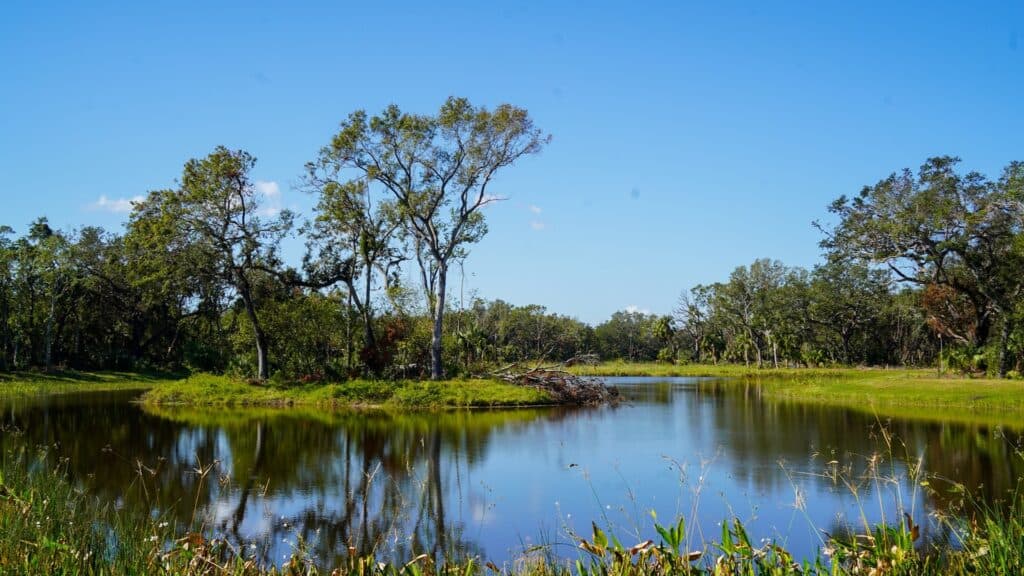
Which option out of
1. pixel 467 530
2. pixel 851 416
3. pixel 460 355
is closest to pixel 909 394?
pixel 851 416

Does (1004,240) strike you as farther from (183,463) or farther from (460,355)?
(183,463)

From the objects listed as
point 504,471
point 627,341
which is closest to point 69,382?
point 504,471

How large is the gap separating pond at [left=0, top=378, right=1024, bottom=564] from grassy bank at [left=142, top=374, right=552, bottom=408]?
2.31 metres

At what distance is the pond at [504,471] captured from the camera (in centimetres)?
1040

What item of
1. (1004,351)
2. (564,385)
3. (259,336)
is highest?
Result: (259,336)

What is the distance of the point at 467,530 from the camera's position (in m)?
10.8

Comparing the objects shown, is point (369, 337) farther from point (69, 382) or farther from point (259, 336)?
point (69, 382)

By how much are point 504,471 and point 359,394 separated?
1727 centimetres

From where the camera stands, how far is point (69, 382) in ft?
148

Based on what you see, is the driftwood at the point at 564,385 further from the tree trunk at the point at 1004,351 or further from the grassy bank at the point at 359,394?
the tree trunk at the point at 1004,351

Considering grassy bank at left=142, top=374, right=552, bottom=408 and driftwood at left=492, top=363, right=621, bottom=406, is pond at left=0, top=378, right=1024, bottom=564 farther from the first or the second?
driftwood at left=492, top=363, right=621, bottom=406

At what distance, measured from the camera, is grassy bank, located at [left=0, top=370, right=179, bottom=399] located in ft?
127

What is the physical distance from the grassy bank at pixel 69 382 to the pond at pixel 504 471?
37.5 ft

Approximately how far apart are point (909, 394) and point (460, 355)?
73.9ft
